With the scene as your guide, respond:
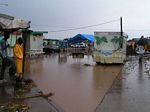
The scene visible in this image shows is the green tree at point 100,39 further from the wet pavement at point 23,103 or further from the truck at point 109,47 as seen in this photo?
the wet pavement at point 23,103

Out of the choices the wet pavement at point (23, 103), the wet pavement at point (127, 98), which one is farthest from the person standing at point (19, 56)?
the wet pavement at point (127, 98)

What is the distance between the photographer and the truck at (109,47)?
24.0 m

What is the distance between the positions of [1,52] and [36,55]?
920 inches

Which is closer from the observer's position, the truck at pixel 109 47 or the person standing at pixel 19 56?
the person standing at pixel 19 56

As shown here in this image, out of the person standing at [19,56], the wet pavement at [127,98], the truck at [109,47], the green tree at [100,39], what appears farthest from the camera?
the green tree at [100,39]

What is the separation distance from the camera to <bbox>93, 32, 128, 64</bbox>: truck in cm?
2400

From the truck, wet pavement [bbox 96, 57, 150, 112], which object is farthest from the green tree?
wet pavement [bbox 96, 57, 150, 112]

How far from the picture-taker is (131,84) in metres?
13.4

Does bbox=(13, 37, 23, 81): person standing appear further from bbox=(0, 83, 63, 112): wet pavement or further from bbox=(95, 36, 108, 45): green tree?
bbox=(95, 36, 108, 45): green tree

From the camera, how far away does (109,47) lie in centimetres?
2431

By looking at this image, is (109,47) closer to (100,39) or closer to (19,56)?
(100,39)

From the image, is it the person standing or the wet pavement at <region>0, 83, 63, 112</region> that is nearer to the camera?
the wet pavement at <region>0, 83, 63, 112</region>

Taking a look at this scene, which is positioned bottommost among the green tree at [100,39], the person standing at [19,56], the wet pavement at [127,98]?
the wet pavement at [127,98]

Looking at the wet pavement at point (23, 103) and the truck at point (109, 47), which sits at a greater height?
the truck at point (109, 47)
